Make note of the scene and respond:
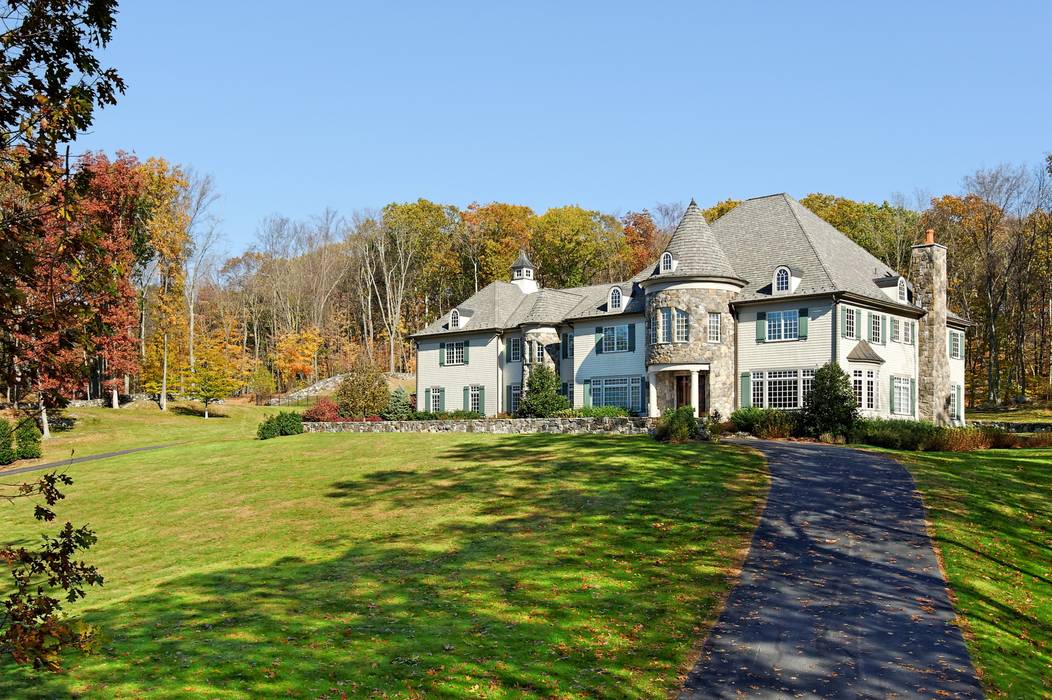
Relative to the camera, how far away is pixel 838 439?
29281 mm

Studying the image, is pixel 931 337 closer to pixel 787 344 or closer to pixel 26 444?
pixel 787 344

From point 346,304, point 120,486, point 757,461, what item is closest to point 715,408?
point 757,461

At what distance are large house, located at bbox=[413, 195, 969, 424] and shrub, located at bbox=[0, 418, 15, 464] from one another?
24.6 m

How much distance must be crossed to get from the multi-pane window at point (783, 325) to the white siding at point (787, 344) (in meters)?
0.21

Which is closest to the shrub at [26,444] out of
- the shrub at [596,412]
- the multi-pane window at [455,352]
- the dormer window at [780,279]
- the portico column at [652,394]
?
the multi-pane window at [455,352]

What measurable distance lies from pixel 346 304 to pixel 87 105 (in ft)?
258

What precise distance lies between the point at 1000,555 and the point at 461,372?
3864cm

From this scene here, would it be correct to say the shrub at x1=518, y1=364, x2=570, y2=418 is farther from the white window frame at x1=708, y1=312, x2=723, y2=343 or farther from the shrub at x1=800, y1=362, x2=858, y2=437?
the shrub at x1=800, y1=362, x2=858, y2=437

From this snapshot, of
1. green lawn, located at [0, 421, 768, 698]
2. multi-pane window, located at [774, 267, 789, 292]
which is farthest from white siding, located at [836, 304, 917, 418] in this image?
green lawn, located at [0, 421, 768, 698]

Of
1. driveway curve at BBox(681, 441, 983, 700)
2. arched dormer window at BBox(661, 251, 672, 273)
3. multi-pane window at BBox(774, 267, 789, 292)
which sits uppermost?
arched dormer window at BBox(661, 251, 672, 273)

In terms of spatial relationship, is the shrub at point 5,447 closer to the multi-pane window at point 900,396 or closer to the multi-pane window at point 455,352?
the multi-pane window at point 455,352

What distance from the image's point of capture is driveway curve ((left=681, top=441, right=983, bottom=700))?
9516 mm

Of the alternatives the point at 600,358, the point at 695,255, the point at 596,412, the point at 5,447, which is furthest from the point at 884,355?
the point at 5,447

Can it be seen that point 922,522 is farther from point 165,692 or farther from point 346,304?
point 346,304
